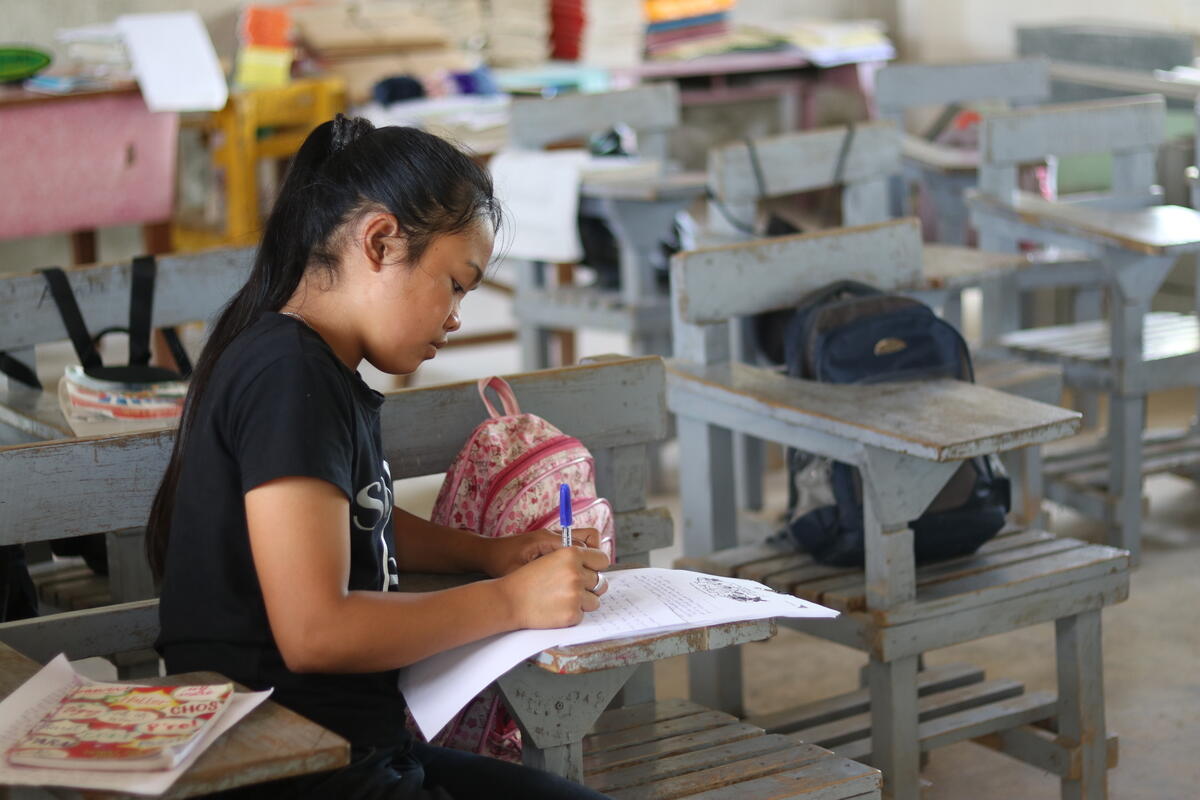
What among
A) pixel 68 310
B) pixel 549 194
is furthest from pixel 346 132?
pixel 549 194

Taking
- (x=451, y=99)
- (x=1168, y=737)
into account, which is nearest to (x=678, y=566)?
(x=1168, y=737)

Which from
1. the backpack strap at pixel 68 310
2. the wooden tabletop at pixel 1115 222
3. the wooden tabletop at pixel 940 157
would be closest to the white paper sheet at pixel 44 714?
the backpack strap at pixel 68 310

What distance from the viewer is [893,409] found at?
2.29 meters

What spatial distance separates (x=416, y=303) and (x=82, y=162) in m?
3.65

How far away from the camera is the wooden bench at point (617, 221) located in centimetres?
394

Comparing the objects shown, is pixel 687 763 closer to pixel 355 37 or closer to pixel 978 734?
pixel 978 734

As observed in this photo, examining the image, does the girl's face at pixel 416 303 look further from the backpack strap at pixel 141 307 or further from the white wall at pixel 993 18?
the white wall at pixel 993 18

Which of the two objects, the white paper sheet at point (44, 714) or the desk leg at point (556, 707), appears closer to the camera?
the white paper sheet at point (44, 714)

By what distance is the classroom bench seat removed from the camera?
174 cm

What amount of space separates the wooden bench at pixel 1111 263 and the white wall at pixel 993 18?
2973 millimetres

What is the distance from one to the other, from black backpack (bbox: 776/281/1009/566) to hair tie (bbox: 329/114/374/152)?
104 cm

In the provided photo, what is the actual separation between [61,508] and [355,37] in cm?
462

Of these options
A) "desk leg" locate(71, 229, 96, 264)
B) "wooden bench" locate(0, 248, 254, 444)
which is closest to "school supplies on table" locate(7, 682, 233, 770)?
"wooden bench" locate(0, 248, 254, 444)

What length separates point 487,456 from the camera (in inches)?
73.7
